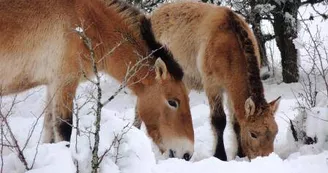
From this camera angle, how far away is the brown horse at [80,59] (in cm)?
519

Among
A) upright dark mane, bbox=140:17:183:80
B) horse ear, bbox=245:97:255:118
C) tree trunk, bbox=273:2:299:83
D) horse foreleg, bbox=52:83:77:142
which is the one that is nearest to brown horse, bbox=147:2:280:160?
horse ear, bbox=245:97:255:118

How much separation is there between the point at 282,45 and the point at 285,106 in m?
4.18

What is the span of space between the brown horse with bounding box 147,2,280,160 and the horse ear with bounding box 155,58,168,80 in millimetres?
1511

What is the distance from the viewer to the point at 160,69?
543cm

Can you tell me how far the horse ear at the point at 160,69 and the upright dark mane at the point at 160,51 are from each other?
0.32ft

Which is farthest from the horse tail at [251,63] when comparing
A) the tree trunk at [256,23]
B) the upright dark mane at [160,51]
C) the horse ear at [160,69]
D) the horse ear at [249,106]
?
the tree trunk at [256,23]

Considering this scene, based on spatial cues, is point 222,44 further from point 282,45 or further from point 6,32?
point 282,45

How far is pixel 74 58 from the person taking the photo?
519cm

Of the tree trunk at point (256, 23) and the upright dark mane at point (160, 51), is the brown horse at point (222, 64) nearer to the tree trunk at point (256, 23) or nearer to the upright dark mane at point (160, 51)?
the upright dark mane at point (160, 51)

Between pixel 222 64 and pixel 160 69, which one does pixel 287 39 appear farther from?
pixel 160 69

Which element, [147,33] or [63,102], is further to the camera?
[147,33]

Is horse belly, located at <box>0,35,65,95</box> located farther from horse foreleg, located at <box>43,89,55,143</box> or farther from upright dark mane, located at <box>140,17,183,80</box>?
upright dark mane, located at <box>140,17,183,80</box>

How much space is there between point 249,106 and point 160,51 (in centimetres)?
161

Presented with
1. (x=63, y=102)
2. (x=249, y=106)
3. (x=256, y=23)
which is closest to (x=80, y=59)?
(x=63, y=102)
